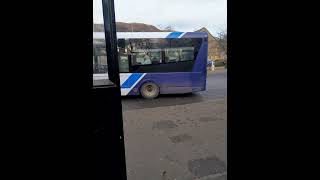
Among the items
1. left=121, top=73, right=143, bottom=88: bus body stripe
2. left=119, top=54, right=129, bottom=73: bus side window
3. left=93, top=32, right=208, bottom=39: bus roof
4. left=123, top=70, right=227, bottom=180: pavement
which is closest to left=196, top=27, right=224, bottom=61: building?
left=93, top=32, right=208, bottom=39: bus roof

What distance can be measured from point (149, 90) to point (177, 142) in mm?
5607

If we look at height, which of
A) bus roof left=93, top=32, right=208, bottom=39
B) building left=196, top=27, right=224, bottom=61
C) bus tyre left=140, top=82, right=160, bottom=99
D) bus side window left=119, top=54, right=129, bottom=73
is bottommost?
bus tyre left=140, top=82, right=160, bottom=99

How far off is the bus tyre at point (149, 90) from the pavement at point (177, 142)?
1558 mm

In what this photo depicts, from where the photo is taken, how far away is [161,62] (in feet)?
32.7

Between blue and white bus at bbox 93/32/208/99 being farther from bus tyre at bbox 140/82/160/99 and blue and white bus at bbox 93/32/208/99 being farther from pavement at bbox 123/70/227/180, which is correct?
pavement at bbox 123/70/227/180

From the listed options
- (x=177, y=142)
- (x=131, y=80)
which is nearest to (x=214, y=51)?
(x=131, y=80)

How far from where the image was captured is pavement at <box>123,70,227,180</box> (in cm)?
360

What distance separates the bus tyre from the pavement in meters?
1.56
